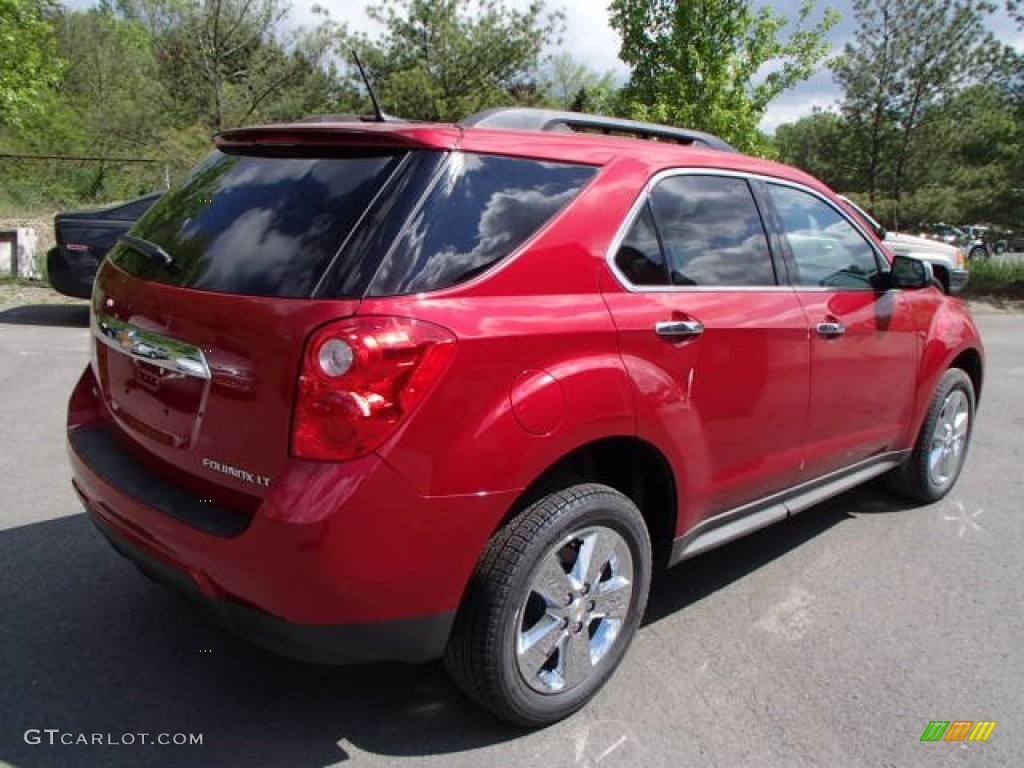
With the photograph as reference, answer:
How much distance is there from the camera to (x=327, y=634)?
84.2 inches

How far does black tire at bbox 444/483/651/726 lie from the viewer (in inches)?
91.8

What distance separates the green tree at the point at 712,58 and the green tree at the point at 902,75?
3641 millimetres

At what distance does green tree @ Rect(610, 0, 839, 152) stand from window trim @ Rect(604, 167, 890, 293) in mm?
11930

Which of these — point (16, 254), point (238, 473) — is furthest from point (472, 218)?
point (16, 254)

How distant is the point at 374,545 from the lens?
82.4 inches

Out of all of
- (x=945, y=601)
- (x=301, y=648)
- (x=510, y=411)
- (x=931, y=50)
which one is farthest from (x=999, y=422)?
(x=931, y=50)

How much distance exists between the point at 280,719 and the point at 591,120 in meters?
2.33

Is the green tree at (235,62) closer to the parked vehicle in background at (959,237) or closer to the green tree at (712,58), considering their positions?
the green tree at (712,58)

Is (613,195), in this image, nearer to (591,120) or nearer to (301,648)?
(591,120)

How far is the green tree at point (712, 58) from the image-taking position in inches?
594

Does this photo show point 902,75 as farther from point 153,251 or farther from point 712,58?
point 153,251

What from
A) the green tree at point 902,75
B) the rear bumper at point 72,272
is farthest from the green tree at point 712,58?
the rear bumper at point 72,272

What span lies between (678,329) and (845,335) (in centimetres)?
117

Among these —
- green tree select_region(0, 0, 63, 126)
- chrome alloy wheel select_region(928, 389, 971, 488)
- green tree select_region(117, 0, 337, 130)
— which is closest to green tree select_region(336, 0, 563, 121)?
green tree select_region(117, 0, 337, 130)
